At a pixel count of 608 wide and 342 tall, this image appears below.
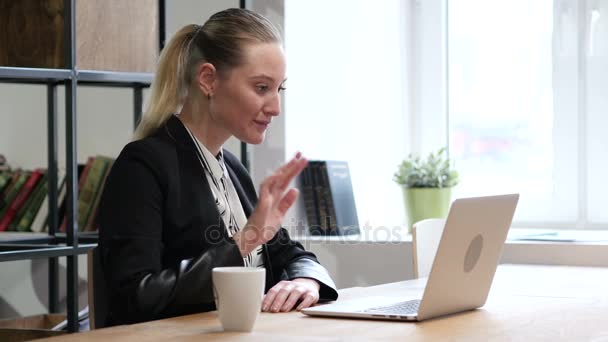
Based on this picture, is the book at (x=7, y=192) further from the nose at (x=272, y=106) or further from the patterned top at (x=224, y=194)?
the nose at (x=272, y=106)

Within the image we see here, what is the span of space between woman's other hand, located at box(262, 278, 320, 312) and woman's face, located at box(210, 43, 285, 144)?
39cm

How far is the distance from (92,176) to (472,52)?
5.05 feet

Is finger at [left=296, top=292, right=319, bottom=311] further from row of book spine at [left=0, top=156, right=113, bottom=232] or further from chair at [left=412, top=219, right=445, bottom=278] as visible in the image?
row of book spine at [left=0, top=156, right=113, bottom=232]

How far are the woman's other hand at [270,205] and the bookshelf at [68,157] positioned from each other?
786 millimetres

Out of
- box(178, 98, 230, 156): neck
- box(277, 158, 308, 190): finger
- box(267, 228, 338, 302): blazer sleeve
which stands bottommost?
box(267, 228, 338, 302): blazer sleeve

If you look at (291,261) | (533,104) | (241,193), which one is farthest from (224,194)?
(533,104)

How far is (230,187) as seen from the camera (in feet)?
6.44

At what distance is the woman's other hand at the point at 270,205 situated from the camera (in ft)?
4.59

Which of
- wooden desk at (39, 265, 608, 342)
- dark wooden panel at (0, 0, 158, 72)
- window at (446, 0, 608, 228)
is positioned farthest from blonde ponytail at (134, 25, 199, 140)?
window at (446, 0, 608, 228)

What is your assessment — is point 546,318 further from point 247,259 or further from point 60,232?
point 60,232

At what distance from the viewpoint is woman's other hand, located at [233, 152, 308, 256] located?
1.40m

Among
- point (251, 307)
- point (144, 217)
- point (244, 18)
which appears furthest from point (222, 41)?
point (251, 307)

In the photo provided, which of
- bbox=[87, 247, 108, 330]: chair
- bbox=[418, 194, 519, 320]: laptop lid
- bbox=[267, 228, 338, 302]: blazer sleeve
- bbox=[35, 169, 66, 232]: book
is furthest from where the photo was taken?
bbox=[35, 169, 66, 232]: book

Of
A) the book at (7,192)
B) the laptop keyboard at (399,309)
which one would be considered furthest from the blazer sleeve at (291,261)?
the book at (7,192)
